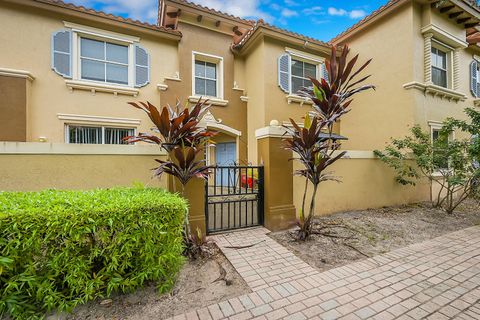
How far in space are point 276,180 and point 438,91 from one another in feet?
25.6

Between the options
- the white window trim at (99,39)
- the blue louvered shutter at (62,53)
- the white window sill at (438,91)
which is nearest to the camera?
the blue louvered shutter at (62,53)

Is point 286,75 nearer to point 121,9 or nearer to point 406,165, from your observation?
point 406,165

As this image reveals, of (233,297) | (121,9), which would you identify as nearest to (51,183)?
(233,297)

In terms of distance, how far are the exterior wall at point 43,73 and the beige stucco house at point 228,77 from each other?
0.08ft

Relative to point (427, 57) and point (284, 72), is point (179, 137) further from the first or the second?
point (427, 57)

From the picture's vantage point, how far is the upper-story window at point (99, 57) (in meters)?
6.53

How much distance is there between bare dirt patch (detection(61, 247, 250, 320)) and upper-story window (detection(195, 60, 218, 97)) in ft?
22.7

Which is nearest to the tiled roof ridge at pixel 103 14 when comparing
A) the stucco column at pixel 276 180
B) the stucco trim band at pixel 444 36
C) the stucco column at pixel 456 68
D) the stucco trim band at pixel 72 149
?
the stucco trim band at pixel 72 149

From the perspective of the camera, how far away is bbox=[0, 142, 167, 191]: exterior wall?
3.43m

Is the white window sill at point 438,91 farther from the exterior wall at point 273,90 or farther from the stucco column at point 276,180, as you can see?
the stucco column at point 276,180

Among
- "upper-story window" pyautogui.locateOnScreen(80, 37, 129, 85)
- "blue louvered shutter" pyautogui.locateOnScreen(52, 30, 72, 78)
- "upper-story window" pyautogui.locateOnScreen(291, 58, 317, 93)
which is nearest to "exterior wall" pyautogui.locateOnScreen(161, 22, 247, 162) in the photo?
"upper-story window" pyautogui.locateOnScreen(80, 37, 129, 85)

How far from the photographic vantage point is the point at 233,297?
2482mm

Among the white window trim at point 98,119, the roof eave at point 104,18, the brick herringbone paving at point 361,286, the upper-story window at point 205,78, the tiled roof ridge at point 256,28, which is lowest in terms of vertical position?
the brick herringbone paving at point 361,286

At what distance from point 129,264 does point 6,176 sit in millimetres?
2877
